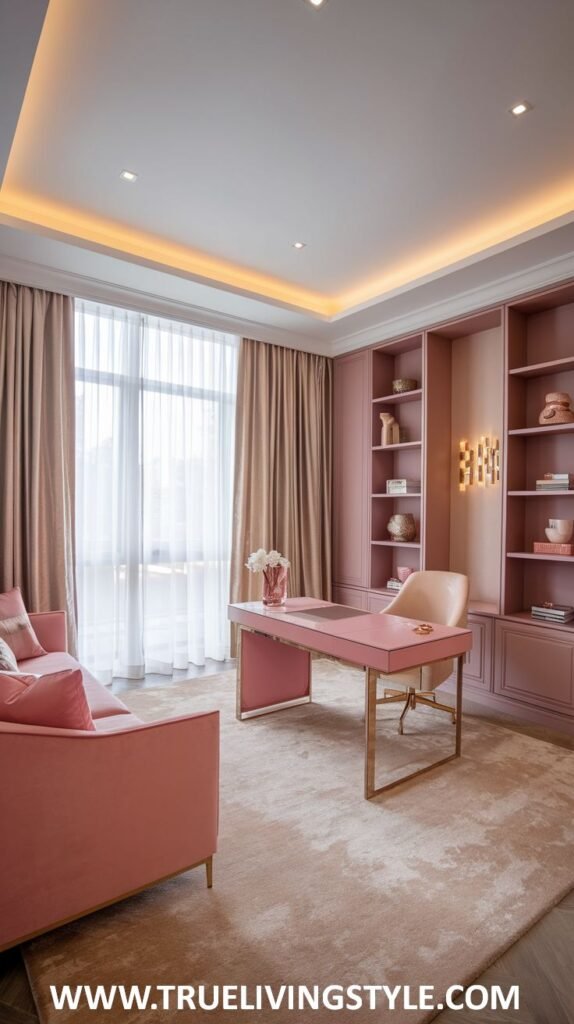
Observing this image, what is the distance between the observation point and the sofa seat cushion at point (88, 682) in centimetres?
253

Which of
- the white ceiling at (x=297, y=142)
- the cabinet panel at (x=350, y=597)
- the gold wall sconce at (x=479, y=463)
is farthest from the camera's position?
the cabinet panel at (x=350, y=597)

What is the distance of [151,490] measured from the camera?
4473 mm

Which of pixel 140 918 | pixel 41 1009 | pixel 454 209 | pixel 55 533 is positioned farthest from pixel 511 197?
pixel 41 1009

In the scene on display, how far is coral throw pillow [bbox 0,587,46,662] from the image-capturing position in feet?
10.3

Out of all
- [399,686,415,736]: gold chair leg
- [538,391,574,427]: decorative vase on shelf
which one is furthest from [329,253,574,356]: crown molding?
[399,686,415,736]: gold chair leg

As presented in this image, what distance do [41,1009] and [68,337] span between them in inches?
144

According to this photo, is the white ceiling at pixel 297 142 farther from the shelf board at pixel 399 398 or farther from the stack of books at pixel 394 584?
the stack of books at pixel 394 584

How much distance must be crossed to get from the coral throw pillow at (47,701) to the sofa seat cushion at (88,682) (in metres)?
0.65

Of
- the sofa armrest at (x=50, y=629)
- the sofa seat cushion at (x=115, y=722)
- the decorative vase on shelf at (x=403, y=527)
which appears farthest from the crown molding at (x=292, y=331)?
the sofa seat cushion at (x=115, y=722)

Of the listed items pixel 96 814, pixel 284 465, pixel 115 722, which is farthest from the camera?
pixel 284 465

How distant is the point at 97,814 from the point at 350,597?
3716 mm

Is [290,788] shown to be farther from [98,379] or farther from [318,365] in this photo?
[318,365]

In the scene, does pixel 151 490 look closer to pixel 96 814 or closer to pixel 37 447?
pixel 37 447

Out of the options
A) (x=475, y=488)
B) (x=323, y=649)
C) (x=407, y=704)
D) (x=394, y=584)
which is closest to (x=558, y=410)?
(x=475, y=488)
